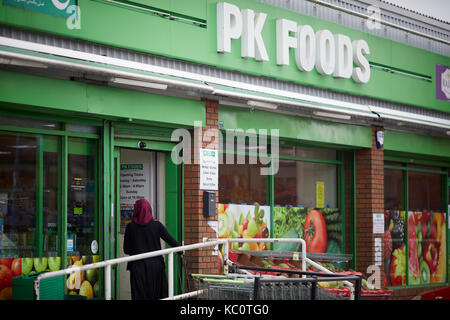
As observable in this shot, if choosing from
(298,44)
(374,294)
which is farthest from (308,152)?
(374,294)

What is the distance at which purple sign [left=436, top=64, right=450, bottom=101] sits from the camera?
57.4ft

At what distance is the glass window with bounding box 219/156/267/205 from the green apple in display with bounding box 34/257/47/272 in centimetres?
347

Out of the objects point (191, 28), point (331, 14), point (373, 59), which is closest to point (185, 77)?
point (191, 28)

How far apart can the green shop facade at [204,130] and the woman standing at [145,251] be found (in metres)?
0.60

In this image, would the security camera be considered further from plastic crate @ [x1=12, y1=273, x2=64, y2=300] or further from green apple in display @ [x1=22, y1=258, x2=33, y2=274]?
plastic crate @ [x1=12, y1=273, x2=64, y2=300]

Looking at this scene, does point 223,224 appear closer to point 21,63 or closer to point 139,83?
point 139,83

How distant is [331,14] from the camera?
1460 centimetres

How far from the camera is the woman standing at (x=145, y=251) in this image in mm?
10414

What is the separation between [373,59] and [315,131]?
7.35 feet

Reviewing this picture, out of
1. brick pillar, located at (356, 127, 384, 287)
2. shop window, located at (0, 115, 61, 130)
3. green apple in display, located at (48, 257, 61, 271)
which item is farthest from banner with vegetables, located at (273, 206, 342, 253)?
shop window, located at (0, 115, 61, 130)

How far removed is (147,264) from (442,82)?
9747mm

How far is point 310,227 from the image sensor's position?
14.7 metres

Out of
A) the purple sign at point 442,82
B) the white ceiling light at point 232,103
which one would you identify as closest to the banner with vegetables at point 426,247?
the purple sign at point 442,82

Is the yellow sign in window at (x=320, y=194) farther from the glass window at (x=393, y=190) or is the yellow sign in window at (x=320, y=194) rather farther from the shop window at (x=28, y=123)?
the shop window at (x=28, y=123)
